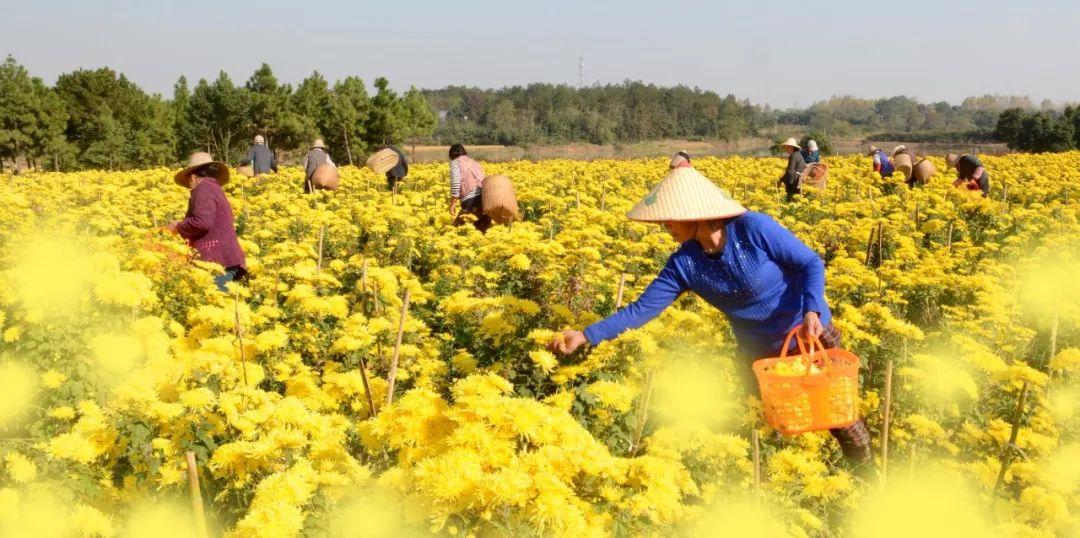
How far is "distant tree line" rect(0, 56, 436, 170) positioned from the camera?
41312 mm

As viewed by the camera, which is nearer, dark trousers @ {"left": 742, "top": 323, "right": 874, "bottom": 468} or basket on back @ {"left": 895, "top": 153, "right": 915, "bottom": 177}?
dark trousers @ {"left": 742, "top": 323, "right": 874, "bottom": 468}

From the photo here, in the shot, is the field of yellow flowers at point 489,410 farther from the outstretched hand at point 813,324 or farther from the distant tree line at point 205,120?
the distant tree line at point 205,120

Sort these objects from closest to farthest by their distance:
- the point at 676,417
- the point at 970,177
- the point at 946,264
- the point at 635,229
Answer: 1. the point at 676,417
2. the point at 946,264
3. the point at 635,229
4. the point at 970,177

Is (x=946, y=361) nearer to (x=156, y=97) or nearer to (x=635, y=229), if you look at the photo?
(x=635, y=229)

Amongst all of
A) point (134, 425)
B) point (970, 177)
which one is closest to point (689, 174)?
point (134, 425)

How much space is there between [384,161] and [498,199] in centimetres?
372

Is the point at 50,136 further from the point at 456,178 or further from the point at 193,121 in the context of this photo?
the point at 456,178

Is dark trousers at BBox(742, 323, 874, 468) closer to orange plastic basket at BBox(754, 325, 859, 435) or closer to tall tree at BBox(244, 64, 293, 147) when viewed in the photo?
orange plastic basket at BBox(754, 325, 859, 435)

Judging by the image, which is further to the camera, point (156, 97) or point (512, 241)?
point (156, 97)

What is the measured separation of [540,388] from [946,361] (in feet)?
8.51

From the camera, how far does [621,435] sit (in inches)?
135

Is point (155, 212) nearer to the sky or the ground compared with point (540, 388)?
nearer to the sky

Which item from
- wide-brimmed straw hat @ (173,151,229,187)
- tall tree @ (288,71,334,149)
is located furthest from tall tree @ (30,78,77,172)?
wide-brimmed straw hat @ (173,151,229,187)

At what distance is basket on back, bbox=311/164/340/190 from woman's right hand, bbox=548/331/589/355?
10162 millimetres
